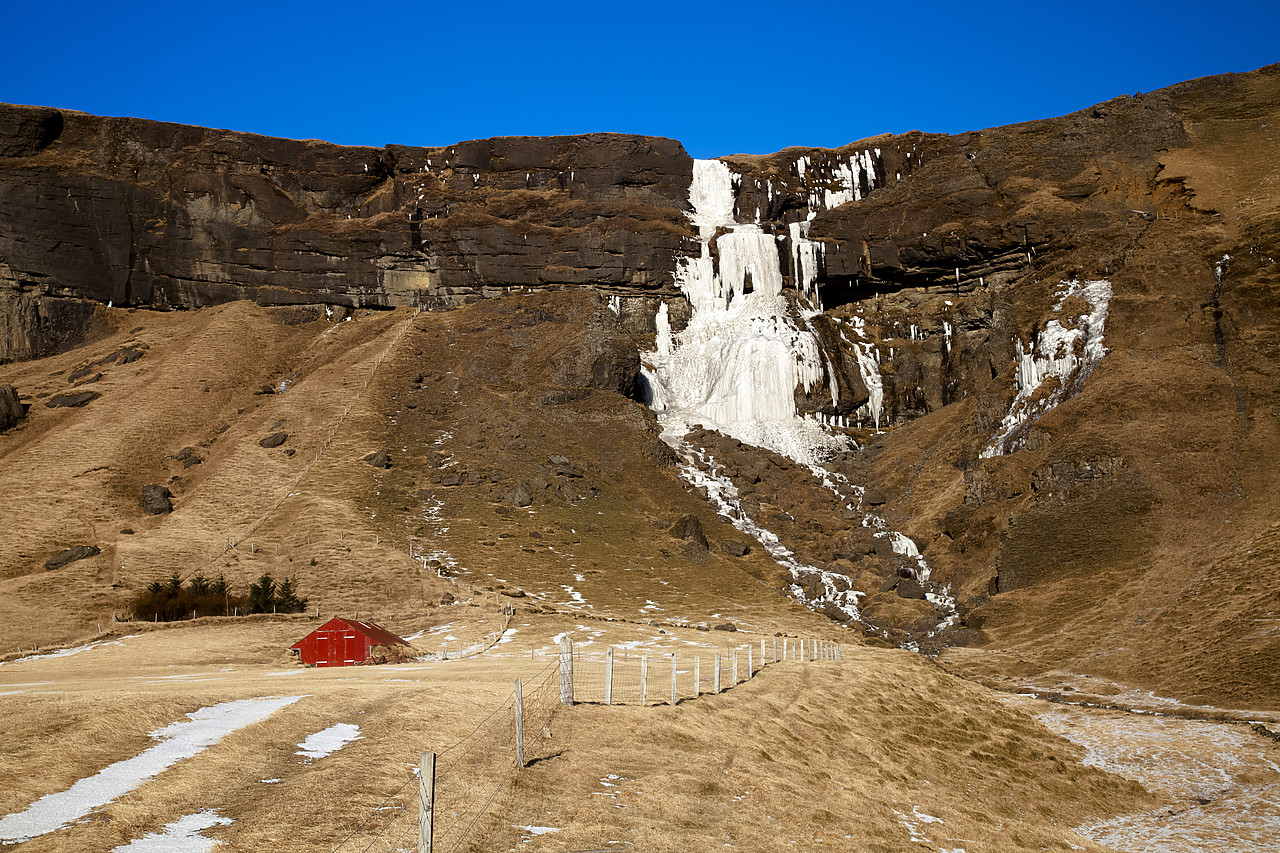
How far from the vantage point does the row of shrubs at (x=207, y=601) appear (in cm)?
4434

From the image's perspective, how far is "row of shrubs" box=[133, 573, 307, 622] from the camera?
4434cm

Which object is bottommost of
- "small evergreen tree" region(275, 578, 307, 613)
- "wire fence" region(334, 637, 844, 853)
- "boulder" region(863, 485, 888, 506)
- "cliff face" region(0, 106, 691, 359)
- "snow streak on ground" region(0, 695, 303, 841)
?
"small evergreen tree" region(275, 578, 307, 613)

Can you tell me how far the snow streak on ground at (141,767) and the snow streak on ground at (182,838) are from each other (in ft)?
3.73

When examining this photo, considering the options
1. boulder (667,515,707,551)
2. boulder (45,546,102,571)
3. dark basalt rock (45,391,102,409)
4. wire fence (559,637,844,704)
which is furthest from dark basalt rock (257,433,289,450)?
wire fence (559,637,844,704)

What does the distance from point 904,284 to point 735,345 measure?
52.1 ft

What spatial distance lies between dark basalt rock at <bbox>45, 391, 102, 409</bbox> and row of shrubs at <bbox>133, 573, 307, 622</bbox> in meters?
31.8

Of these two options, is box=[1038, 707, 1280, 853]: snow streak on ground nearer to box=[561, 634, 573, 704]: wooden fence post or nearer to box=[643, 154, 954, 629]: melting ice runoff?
box=[561, 634, 573, 704]: wooden fence post

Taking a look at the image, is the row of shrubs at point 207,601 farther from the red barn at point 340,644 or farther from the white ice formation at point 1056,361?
the white ice formation at point 1056,361

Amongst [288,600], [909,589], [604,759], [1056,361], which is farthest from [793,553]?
[604,759]

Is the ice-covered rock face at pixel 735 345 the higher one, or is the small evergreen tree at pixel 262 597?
the ice-covered rock face at pixel 735 345

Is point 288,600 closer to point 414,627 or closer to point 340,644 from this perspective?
point 414,627

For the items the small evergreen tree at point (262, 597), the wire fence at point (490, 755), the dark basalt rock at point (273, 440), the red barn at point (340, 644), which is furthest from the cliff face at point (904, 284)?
the small evergreen tree at point (262, 597)

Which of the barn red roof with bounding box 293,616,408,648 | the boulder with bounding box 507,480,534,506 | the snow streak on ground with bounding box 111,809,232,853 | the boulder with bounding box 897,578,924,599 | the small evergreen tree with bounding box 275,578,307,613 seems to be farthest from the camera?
the boulder with bounding box 507,480,534,506

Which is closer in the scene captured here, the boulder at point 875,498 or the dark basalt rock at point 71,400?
the boulder at point 875,498
